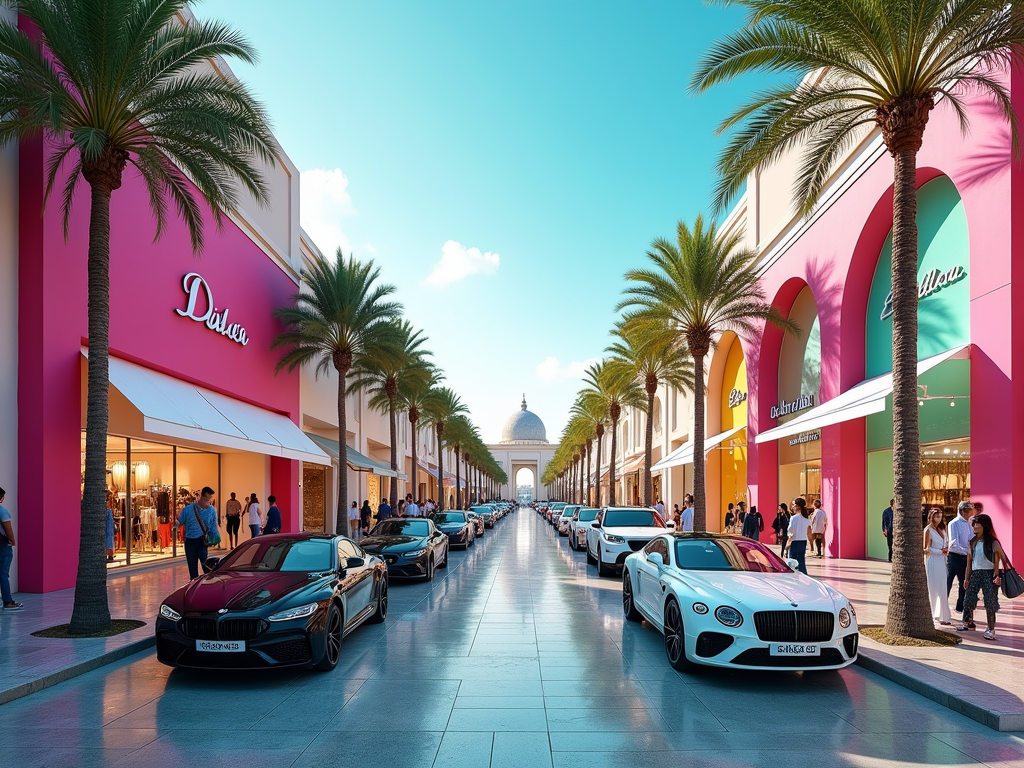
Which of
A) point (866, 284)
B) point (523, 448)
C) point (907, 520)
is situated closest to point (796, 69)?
point (907, 520)

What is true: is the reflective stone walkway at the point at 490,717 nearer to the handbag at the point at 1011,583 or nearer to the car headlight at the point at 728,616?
the car headlight at the point at 728,616

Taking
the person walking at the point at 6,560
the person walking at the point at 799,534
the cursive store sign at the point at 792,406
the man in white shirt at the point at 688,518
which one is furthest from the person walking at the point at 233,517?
the cursive store sign at the point at 792,406

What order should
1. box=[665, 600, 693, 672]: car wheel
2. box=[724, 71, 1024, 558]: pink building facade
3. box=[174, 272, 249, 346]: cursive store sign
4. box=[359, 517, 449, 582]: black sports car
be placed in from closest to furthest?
box=[665, 600, 693, 672]: car wheel, box=[724, 71, 1024, 558]: pink building facade, box=[359, 517, 449, 582]: black sports car, box=[174, 272, 249, 346]: cursive store sign

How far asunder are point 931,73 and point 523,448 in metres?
140

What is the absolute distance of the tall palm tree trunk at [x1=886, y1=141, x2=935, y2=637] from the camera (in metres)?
9.77

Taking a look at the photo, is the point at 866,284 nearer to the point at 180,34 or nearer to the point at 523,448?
the point at 180,34

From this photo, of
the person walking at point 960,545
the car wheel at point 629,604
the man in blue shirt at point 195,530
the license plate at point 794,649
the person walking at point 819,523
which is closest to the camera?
the license plate at point 794,649

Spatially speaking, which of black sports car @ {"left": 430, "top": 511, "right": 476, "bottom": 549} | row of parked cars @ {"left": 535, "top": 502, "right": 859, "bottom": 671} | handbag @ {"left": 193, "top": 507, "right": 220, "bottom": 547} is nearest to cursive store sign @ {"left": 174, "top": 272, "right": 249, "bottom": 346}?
handbag @ {"left": 193, "top": 507, "right": 220, "bottom": 547}

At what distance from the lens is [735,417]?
1357 inches

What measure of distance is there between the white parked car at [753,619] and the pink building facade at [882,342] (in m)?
7.93

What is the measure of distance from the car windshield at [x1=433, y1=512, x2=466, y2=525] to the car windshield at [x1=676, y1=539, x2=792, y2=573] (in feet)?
61.2

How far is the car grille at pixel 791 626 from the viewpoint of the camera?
7.58 meters

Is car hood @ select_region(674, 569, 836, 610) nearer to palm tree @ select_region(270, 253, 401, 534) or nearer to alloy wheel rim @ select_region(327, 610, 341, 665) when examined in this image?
alloy wheel rim @ select_region(327, 610, 341, 665)

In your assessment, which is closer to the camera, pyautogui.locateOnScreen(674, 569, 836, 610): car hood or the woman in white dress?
pyautogui.locateOnScreen(674, 569, 836, 610): car hood
